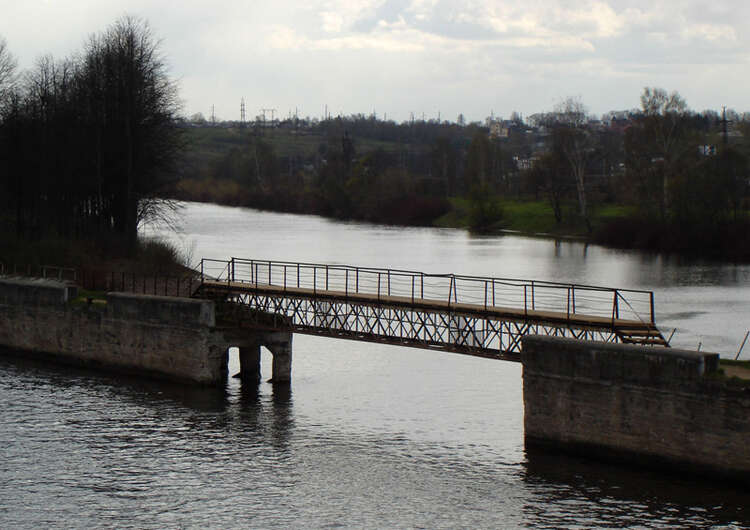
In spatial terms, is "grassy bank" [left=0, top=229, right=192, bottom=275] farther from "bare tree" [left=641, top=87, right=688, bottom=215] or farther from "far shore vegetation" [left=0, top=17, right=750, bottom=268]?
"bare tree" [left=641, top=87, right=688, bottom=215]

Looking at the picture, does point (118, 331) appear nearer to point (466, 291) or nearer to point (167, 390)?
point (167, 390)

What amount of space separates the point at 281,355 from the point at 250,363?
170 cm

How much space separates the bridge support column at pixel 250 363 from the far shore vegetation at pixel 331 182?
15443 millimetres

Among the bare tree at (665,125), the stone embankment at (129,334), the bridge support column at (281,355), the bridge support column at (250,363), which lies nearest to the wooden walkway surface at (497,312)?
the bridge support column at (281,355)

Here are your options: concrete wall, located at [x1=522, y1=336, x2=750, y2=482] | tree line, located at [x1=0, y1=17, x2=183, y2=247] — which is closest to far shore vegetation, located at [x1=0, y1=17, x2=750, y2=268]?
tree line, located at [x1=0, y1=17, x2=183, y2=247]

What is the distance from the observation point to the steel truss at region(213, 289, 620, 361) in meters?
27.5

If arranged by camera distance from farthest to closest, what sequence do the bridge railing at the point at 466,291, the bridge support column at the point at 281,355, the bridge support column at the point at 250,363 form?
the bridge railing at the point at 466,291 → the bridge support column at the point at 250,363 → the bridge support column at the point at 281,355

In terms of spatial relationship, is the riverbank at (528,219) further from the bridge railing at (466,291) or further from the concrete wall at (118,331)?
the concrete wall at (118,331)

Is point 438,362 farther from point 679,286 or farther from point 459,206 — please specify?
point 459,206

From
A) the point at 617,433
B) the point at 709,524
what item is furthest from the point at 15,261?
the point at 709,524

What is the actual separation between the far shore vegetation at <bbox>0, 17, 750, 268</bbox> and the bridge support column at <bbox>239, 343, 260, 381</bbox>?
15.4 metres

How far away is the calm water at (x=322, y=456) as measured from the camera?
21484 millimetres

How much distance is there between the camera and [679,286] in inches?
2242

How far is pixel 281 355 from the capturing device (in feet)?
111
